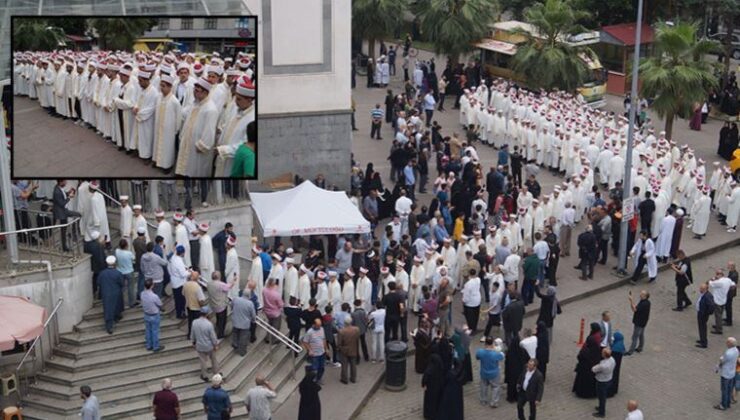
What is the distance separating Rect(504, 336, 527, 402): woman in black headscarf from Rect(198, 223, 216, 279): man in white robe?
18.3ft

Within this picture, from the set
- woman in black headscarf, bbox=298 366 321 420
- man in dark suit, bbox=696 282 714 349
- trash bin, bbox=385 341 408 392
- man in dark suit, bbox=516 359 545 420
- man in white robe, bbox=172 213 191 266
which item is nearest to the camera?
woman in black headscarf, bbox=298 366 321 420

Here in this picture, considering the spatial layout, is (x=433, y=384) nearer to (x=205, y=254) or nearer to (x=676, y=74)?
(x=205, y=254)

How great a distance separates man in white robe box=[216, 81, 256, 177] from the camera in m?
20.2

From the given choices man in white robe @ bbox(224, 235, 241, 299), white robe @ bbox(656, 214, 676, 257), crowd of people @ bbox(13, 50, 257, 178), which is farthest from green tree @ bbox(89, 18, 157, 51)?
white robe @ bbox(656, 214, 676, 257)

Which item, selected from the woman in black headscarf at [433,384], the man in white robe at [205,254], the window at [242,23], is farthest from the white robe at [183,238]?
the woman in black headscarf at [433,384]

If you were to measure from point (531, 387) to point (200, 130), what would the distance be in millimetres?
6947

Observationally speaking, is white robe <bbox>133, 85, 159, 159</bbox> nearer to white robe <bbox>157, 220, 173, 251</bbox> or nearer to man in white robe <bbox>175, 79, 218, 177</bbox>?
man in white robe <bbox>175, 79, 218, 177</bbox>

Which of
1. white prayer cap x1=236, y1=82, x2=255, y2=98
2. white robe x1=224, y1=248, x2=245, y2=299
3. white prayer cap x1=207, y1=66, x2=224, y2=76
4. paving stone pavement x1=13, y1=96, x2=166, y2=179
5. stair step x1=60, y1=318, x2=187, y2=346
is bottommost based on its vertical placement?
stair step x1=60, y1=318, x2=187, y2=346

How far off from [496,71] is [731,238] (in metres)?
16.6

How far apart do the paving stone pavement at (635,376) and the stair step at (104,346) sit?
11.9 feet

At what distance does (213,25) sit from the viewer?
2247 cm

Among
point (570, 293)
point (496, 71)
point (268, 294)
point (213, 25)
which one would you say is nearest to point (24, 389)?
point (268, 294)

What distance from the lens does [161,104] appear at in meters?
20.2

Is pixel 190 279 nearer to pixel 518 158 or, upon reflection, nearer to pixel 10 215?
pixel 10 215
